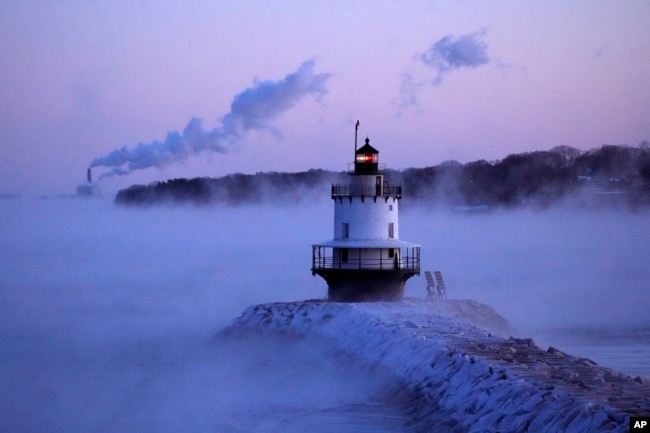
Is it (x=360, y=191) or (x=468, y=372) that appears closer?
(x=468, y=372)

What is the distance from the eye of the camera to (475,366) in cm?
1895

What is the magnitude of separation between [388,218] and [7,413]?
12523mm

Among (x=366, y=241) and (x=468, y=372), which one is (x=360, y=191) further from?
(x=468, y=372)

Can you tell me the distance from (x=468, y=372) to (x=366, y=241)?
12.5 metres

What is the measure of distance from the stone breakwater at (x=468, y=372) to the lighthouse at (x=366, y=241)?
108cm

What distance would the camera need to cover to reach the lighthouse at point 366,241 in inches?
1236

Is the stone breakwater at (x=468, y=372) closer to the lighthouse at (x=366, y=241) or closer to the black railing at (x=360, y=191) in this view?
the lighthouse at (x=366, y=241)

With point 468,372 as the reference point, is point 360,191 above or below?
above

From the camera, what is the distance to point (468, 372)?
749 inches

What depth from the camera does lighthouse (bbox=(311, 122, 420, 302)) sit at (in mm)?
31406

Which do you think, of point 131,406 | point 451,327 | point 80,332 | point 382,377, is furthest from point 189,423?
point 80,332

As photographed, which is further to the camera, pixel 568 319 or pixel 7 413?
pixel 568 319

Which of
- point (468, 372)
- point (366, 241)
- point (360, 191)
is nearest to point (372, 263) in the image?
point (366, 241)

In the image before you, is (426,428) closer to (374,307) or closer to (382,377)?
(382,377)
